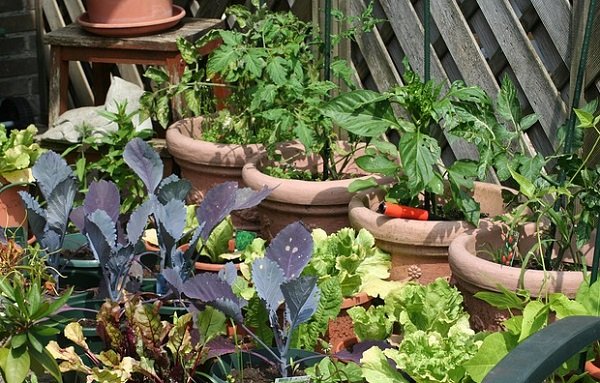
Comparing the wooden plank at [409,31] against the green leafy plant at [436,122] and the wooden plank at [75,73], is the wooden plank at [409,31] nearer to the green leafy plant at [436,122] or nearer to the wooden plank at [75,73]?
the green leafy plant at [436,122]

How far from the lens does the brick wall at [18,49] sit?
4641mm

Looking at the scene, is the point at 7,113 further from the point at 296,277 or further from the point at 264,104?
the point at 296,277

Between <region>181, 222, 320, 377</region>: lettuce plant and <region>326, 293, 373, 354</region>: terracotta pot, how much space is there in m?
0.31

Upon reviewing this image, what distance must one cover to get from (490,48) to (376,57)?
540mm

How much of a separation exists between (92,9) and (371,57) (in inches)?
41.5

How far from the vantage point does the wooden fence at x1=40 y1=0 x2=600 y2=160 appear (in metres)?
3.03

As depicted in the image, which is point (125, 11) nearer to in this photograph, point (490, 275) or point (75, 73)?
point (75, 73)

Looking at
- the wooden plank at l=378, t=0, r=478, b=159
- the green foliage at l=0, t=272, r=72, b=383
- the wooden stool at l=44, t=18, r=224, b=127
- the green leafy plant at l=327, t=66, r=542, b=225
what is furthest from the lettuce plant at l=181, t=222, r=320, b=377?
the wooden stool at l=44, t=18, r=224, b=127

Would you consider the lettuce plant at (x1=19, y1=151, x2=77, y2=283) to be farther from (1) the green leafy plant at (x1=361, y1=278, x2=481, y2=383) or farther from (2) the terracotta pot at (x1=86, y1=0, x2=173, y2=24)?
(2) the terracotta pot at (x1=86, y1=0, x2=173, y2=24)

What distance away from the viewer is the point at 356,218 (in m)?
2.77

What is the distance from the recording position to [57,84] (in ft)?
13.3

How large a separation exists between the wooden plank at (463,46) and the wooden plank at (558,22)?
265 millimetres

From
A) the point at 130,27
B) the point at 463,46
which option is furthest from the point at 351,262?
the point at 130,27

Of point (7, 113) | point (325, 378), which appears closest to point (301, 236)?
point (325, 378)
